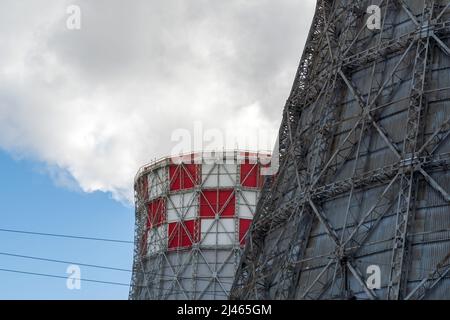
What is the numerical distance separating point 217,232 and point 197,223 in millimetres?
1560

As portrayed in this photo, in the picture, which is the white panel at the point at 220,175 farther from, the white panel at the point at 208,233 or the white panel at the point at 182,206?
the white panel at the point at 208,233

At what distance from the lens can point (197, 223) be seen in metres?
62.1

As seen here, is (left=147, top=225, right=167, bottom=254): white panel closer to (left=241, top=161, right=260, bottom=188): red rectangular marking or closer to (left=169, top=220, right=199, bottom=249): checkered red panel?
(left=169, top=220, right=199, bottom=249): checkered red panel

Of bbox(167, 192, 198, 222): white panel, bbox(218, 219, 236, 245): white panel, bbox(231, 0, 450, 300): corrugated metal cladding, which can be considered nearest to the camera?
bbox(231, 0, 450, 300): corrugated metal cladding

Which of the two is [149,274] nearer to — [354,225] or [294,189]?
[294,189]

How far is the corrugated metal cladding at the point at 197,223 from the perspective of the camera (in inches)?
2408

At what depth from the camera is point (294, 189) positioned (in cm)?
3400

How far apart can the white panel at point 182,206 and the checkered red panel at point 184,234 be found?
446 mm

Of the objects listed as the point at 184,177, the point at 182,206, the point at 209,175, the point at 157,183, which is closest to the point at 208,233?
the point at 182,206

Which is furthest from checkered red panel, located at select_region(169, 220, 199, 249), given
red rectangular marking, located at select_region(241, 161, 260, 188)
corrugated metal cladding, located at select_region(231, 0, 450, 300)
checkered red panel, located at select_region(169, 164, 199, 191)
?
corrugated metal cladding, located at select_region(231, 0, 450, 300)

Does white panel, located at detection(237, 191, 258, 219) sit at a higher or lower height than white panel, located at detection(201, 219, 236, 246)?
higher

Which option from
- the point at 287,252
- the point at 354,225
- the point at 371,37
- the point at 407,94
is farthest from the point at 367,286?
the point at 371,37

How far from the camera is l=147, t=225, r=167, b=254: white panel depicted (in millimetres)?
63188

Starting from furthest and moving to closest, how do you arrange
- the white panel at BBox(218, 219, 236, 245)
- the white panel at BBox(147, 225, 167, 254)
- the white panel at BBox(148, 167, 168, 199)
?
1. the white panel at BBox(148, 167, 168, 199)
2. the white panel at BBox(147, 225, 167, 254)
3. the white panel at BBox(218, 219, 236, 245)
